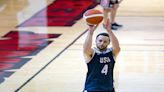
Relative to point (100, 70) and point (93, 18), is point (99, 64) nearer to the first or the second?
point (100, 70)

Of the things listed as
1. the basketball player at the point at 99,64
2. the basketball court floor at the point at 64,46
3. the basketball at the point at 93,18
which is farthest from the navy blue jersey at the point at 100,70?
the basketball court floor at the point at 64,46

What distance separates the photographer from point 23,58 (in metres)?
7.98

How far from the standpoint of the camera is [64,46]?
28.5 feet

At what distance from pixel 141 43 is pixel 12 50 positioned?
222 centimetres

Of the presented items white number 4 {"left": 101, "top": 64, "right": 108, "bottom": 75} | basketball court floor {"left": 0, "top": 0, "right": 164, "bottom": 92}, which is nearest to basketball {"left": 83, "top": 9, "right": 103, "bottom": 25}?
white number 4 {"left": 101, "top": 64, "right": 108, "bottom": 75}

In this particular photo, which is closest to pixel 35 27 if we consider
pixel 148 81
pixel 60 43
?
pixel 60 43

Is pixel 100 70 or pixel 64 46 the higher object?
pixel 100 70

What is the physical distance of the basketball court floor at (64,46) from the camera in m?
6.81

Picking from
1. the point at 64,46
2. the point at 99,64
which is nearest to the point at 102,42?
the point at 99,64

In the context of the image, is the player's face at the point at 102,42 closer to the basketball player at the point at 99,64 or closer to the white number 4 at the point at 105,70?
the basketball player at the point at 99,64

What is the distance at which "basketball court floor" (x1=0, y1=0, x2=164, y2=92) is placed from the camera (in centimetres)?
681

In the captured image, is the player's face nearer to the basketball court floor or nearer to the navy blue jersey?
the navy blue jersey

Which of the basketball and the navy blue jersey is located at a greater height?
the basketball

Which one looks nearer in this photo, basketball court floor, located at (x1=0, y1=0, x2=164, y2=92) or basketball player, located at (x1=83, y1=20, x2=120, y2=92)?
basketball player, located at (x1=83, y1=20, x2=120, y2=92)
